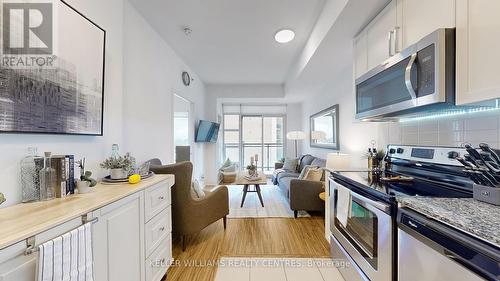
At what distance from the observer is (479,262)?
75 cm

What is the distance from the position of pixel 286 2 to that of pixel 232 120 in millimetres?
4781

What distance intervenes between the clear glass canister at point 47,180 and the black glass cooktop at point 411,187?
198 cm

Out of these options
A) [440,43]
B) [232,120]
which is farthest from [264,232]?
[232,120]

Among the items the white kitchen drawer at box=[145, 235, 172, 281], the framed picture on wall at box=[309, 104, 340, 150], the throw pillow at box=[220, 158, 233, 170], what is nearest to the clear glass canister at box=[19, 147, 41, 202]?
the white kitchen drawer at box=[145, 235, 172, 281]

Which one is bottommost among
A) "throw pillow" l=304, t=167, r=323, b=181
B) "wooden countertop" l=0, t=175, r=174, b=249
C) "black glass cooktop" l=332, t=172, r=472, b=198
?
"throw pillow" l=304, t=167, r=323, b=181

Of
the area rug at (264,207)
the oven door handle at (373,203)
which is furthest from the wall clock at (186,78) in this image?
the oven door handle at (373,203)

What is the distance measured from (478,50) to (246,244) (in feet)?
8.39

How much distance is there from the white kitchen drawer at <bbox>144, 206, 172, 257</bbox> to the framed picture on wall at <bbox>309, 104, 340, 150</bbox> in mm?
3054

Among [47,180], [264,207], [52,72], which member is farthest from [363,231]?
[264,207]

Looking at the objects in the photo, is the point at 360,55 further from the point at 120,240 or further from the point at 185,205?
the point at 120,240

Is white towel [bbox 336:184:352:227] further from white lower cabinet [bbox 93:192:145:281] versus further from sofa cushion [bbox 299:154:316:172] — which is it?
sofa cushion [bbox 299:154:316:172]

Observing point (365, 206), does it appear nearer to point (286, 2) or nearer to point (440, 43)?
point (440, 43)

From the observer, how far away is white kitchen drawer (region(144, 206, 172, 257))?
64.6 inches

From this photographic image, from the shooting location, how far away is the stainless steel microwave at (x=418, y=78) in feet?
3.80
